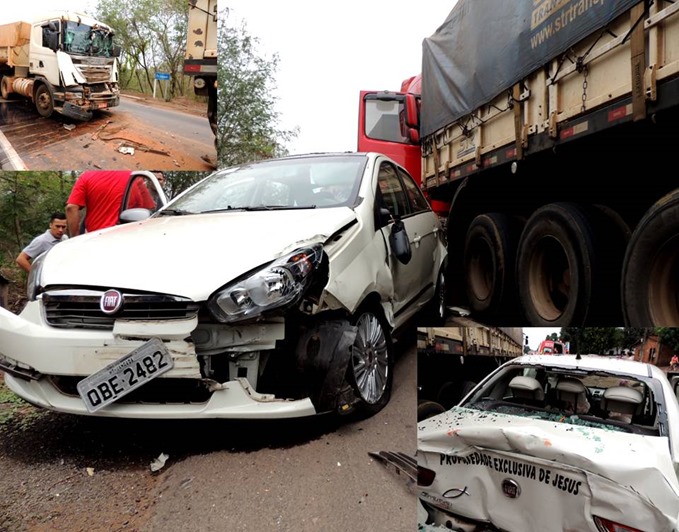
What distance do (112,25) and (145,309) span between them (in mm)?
5557

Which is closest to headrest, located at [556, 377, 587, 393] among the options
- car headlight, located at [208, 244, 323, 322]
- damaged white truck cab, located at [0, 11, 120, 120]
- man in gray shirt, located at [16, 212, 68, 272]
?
car headlight, located at [208, 244, 323, 322]

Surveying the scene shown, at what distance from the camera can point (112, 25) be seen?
6.51 m

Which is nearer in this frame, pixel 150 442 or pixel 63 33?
pixel 150 442

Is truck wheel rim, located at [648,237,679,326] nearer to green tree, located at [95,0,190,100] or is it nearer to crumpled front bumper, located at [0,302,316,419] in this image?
crumpled front bumper, located at [0,302,316,419]

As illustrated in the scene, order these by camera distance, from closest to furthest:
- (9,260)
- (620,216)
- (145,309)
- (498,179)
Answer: (145,309) < (620,216) < (498,179) < (9,260)

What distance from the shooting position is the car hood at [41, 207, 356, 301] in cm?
228

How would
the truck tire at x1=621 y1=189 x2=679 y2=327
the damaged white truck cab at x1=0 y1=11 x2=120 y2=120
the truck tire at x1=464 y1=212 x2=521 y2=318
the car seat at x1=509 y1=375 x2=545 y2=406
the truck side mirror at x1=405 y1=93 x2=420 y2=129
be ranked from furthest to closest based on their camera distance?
1. the truck side mirror at x1=405 y1=93 x2=420 y2=129
2. the damaged white truck cab at x1=0 y1=11 x2=120 y2=120
3. the truck tire at x1=464 y1=212 x2=521 y2=318
4. the truck tire at x1=621 y1=189 x2=679 y2=327
5. the car seat at x1=509 y1=375 x2=545 y2=406

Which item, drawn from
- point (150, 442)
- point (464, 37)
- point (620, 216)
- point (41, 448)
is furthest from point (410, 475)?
point (464, 37)

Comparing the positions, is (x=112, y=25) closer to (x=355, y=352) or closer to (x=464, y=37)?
(x=464, y=37)

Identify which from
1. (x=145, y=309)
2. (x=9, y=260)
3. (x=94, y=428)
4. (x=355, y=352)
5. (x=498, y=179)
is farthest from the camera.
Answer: (x=9, y=260)

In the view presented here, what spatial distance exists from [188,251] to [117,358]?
0.56 metres

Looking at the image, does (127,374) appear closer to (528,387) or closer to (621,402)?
(528,387)

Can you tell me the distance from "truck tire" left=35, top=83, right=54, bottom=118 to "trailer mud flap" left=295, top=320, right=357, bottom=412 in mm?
5525

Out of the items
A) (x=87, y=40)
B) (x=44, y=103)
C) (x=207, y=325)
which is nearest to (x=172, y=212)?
(x=207, y=325)
